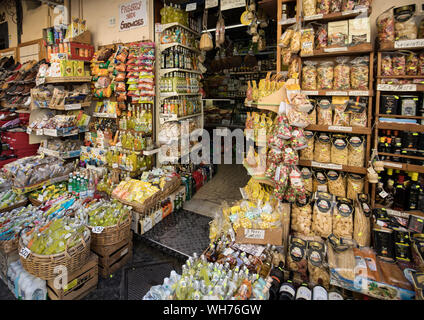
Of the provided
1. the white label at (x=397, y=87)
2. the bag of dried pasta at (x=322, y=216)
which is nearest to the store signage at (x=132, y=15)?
the white label at (x=397, y=87)

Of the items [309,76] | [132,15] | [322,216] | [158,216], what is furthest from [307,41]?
[132,15]

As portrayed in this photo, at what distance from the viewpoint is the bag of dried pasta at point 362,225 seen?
90.3 inches

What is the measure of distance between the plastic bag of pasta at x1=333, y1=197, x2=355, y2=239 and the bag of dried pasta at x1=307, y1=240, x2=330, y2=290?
1.10ft

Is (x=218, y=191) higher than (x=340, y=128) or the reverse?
the reverse

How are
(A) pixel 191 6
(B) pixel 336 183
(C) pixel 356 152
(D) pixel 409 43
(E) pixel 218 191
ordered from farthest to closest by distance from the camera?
(E) pixel 218 191, (A) pixel 191 6, (B) pixel 336 183, (C) pixel 356 152, (D) pixel 409 43

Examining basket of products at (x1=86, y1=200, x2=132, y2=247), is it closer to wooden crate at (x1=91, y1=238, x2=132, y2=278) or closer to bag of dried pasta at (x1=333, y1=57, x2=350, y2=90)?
wooden crate at (x1=91, y1=238, x2=132, y2=278)

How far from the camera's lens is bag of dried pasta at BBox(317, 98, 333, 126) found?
2660 mm

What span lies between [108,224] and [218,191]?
8.17ft

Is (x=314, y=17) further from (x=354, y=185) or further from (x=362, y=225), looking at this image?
(x=362, y=225)

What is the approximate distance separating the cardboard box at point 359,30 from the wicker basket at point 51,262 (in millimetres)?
3175

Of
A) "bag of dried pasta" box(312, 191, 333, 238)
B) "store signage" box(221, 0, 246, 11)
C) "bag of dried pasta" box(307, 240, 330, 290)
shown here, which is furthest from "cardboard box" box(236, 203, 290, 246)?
"store signage" box(221, 0, 246, 11)

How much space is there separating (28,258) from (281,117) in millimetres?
2491

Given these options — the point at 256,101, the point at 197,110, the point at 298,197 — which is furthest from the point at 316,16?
the point at 197,110

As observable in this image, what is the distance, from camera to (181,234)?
318 centimetres
